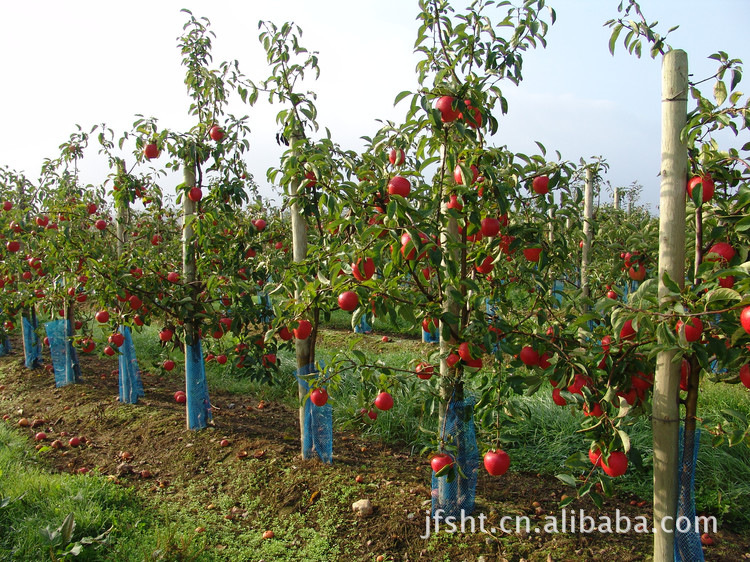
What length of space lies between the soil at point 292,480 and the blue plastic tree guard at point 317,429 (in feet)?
0.30

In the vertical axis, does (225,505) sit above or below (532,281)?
below

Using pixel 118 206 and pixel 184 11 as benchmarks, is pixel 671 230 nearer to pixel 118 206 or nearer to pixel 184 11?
pixel 184 11

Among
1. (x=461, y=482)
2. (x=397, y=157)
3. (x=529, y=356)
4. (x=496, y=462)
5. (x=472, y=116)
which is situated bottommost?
(x=461, y=482)

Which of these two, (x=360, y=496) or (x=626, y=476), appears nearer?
(x=360, y=496)

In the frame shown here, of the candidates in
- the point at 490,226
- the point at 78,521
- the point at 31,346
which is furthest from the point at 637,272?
the point at 31,346

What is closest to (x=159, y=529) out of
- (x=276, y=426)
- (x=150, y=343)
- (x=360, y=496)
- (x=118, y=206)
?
(x=360, y=496)

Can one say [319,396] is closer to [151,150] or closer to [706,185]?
[706,185]

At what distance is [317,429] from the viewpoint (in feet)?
10.7

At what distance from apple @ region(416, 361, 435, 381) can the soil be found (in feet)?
2.55

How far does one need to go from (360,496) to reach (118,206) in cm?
297

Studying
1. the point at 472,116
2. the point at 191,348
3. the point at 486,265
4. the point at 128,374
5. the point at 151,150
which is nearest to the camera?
the point at 472,116

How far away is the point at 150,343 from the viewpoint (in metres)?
6.95

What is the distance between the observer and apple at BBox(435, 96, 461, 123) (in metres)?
1.89

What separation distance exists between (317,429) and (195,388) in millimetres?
1210
